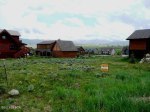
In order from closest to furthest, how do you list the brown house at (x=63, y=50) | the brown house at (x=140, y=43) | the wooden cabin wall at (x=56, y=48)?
1. the brown house at (x=140, y=43)
2. the brown house at (x=63, y=50)
3. the wooden cabin wall at (x=56, y=48)

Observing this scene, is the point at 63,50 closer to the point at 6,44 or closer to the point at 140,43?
the point at 6,44

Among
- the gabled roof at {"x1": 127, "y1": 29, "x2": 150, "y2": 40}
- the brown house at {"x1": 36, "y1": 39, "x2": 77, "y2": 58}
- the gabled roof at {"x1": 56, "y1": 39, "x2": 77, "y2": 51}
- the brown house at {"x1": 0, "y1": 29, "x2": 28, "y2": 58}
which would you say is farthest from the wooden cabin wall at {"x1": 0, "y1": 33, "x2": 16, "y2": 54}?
the gabled roof at {"x1": 127, "y1": 29, "x2": 150, "y2": 40}

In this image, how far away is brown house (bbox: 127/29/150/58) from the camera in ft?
184

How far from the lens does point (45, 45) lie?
92812mm

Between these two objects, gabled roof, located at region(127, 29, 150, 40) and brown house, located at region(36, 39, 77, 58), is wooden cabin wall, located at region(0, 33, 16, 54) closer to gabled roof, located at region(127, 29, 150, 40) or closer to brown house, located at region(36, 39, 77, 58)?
brown house, located at region(36, 39, 77, 58)

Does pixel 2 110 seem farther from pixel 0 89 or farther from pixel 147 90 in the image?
pixel 147 90

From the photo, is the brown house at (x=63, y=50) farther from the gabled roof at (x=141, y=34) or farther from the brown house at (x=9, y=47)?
the gabled roof at (x=141, y=34)

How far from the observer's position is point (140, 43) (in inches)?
2261

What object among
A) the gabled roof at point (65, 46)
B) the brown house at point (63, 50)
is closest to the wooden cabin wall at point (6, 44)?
the brown house at point (63, 50)

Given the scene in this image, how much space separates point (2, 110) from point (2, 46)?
54.2m

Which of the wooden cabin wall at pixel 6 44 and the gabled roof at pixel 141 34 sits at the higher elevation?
the gabled roof at pixel 141 34

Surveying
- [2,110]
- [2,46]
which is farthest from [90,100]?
[2,46]

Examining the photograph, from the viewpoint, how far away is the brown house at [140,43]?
56219mm

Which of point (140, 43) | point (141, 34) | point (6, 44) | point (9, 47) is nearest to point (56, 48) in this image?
point (9, 47)
